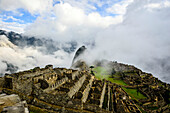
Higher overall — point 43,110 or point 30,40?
point 30,40

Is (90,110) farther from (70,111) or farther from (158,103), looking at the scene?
(158,103)

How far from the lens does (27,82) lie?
16.1 meters

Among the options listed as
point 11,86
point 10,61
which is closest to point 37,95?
point 11,86

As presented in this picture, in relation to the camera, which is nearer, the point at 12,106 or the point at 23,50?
the point at 12,106

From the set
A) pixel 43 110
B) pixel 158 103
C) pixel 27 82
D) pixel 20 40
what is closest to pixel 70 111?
pixel 43 110

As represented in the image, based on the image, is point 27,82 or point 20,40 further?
point 20,40

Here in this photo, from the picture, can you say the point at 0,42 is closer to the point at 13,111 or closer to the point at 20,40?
the point at 20,40

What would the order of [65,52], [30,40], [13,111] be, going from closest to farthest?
1. [13,111]
2. [30,40]
3. [65,52]

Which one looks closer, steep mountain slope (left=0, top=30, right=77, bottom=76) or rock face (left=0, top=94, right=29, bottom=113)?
rock face (left=0, top=94, right=29, bottom=113)

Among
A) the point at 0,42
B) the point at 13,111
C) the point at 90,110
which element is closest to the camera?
the point at 13,111

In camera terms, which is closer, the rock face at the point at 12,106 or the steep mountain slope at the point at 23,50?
the rock face at the point at 12,106

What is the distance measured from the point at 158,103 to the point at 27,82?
4478cm

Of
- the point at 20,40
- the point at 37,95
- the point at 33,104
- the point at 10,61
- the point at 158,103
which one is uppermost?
the point at 20,40

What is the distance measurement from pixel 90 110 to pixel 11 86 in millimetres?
12217
